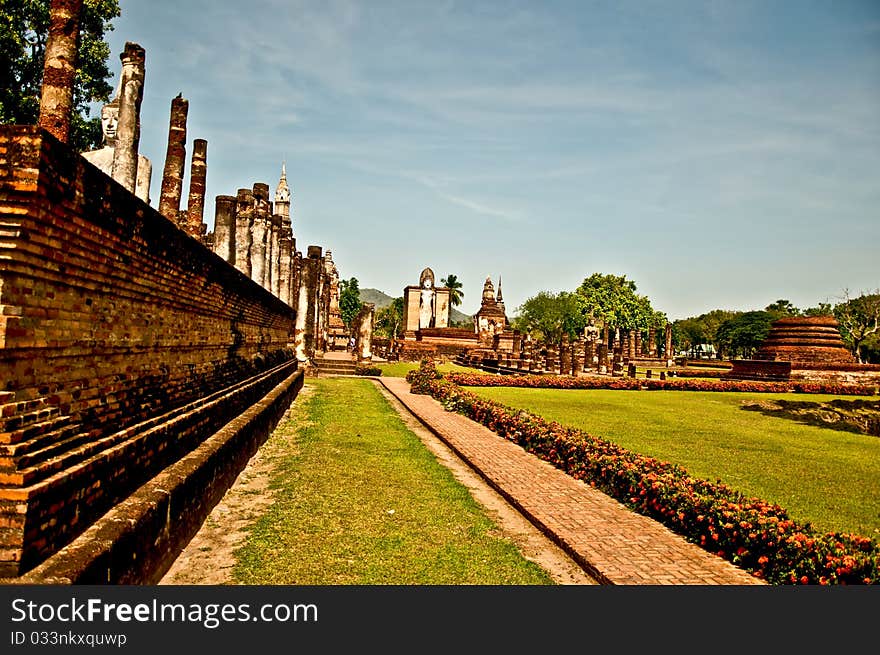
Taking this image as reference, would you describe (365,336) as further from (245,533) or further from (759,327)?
(759,327)

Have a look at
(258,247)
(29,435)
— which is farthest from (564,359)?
(29,435)

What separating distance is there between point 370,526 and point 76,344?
2.92 metres

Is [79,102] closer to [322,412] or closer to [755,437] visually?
[322,412]

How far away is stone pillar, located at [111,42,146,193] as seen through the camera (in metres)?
8.25

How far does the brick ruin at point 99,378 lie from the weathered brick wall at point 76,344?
0.03 ft

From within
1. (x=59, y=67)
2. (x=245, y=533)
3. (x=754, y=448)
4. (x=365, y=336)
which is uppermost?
(x=59, y=67)

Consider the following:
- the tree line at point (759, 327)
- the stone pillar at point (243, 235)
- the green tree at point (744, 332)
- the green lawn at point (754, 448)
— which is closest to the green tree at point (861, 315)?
the tree line at point (759, 327)

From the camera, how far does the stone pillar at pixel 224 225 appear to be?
12.9 m

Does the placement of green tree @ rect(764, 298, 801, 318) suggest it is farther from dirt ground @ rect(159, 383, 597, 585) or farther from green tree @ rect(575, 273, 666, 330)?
dirt ground @ rect(159, 383, 597, 585)

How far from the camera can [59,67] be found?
635cm

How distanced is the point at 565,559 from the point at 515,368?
90.2 ft

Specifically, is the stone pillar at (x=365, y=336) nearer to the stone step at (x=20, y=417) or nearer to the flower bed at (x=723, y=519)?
the flower bed at (x=723, y=519)

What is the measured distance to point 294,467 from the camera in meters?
7.88

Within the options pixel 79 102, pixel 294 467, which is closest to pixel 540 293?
pixel 79 102
